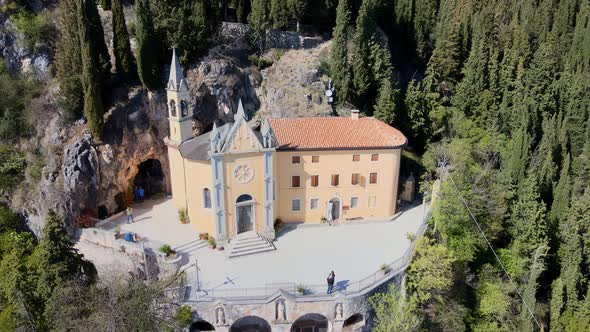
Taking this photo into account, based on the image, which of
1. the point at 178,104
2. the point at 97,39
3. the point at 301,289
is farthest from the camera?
the point at 97,39

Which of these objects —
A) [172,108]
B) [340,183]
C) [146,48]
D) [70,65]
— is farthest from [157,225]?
[70,65]

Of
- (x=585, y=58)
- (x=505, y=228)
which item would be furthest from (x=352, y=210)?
(x=585, y=58)

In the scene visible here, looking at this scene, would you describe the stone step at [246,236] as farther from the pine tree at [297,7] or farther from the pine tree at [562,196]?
the pine tree at [562,196]

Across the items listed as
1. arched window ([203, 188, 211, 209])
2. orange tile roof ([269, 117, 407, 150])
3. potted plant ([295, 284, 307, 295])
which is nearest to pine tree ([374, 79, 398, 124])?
orange tile roof ([269, 117, 407, 150])

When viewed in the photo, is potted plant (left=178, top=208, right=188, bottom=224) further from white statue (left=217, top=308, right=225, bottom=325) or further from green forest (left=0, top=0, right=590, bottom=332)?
white statue (left=217, top=308, right=225, bottom=325)

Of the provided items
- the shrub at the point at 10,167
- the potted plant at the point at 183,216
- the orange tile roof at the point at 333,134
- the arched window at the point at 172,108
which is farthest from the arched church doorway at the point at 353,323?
the shrub at the point at 10,167

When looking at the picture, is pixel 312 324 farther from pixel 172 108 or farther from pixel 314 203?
pixel 172 108
